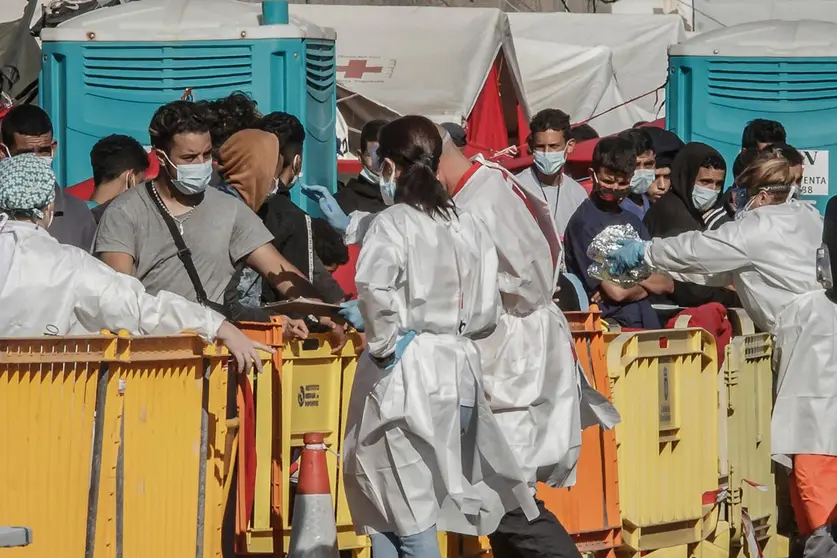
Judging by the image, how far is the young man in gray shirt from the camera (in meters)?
6.70

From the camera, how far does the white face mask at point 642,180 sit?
10.5 meters

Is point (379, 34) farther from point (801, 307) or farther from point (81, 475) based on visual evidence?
point (81, 475)

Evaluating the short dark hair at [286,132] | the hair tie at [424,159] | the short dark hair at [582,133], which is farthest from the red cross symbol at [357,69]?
the hair tie at [424,159]

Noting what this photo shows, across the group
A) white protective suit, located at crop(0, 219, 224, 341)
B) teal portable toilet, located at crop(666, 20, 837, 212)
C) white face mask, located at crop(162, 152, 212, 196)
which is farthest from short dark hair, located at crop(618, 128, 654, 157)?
white protective suit, located at crop(0, 219, 224, 341)

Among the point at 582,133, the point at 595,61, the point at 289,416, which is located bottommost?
the point at 289,416

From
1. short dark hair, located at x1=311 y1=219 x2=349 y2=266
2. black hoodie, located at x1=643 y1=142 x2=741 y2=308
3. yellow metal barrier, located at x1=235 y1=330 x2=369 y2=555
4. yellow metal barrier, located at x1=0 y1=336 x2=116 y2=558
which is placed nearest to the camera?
yellow metal barrier, located at x1=0 y1=336 x2=116 y2=558

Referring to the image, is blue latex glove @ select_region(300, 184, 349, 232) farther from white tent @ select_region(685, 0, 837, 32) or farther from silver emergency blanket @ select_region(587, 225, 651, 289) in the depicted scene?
white tent @ select_region(685, 0, 837, 32)

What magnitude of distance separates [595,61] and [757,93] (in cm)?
615

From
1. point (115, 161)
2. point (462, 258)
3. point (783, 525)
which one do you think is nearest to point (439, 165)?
point (462, 258)

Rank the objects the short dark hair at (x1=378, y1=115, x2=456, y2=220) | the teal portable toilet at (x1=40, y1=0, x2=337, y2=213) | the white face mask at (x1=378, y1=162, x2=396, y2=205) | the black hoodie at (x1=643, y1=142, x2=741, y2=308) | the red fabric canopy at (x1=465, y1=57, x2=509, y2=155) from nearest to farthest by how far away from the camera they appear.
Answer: the short dark hair at (x1=378, y1=115, x2=456, y2=220) < the white face mask at (x1=378, y1=162, x2=396, y2=205) < the black hoodie at (x1=643, y1=142, x2=741, y2=308) < the teal portable toilet at (x1=40, y1=0, x2=337, y2=213) < the red fabric canopy at (x1=465, y1=57, x2=509, y2=155)

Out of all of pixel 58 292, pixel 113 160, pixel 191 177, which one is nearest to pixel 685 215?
pixel 113 160

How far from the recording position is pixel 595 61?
61.8 ft

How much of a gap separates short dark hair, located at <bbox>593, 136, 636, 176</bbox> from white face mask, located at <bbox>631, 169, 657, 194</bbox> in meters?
1.48

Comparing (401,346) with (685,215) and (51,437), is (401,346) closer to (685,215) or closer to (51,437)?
(51,437)
